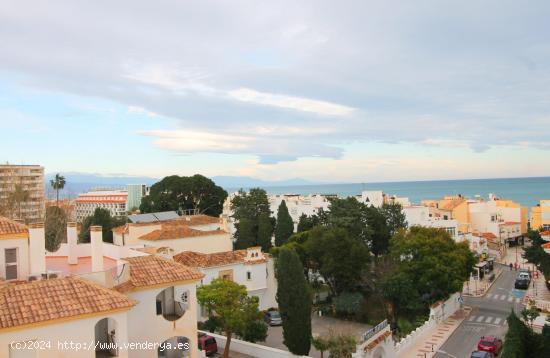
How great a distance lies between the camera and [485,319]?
31.3m

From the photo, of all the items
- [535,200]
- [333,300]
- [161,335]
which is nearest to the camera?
[161,335]

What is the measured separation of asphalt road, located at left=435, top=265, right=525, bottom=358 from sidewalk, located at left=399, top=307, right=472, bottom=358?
0.96 ft

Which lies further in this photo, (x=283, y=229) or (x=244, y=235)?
(x=283, y=229)

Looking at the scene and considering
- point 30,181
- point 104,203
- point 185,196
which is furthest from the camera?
point 104,203

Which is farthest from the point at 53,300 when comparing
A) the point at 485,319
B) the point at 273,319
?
the point at 485,319

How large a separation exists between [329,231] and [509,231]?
44.8 metres

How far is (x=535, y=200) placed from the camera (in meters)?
165

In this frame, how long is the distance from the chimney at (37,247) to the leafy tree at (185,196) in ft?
163

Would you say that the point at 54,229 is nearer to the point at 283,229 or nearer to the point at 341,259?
the point at 283,229

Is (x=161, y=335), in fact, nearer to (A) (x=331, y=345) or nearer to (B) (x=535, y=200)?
(A) (x=331, y=345)

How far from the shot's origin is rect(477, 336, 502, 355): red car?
23.9 metres

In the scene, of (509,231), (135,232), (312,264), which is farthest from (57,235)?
(509,231)

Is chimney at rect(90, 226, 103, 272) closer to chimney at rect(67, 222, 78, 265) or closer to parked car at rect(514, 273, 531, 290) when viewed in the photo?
chimney at rect(67, 222, 78, 265)

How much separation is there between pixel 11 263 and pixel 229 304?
33.6 feet
